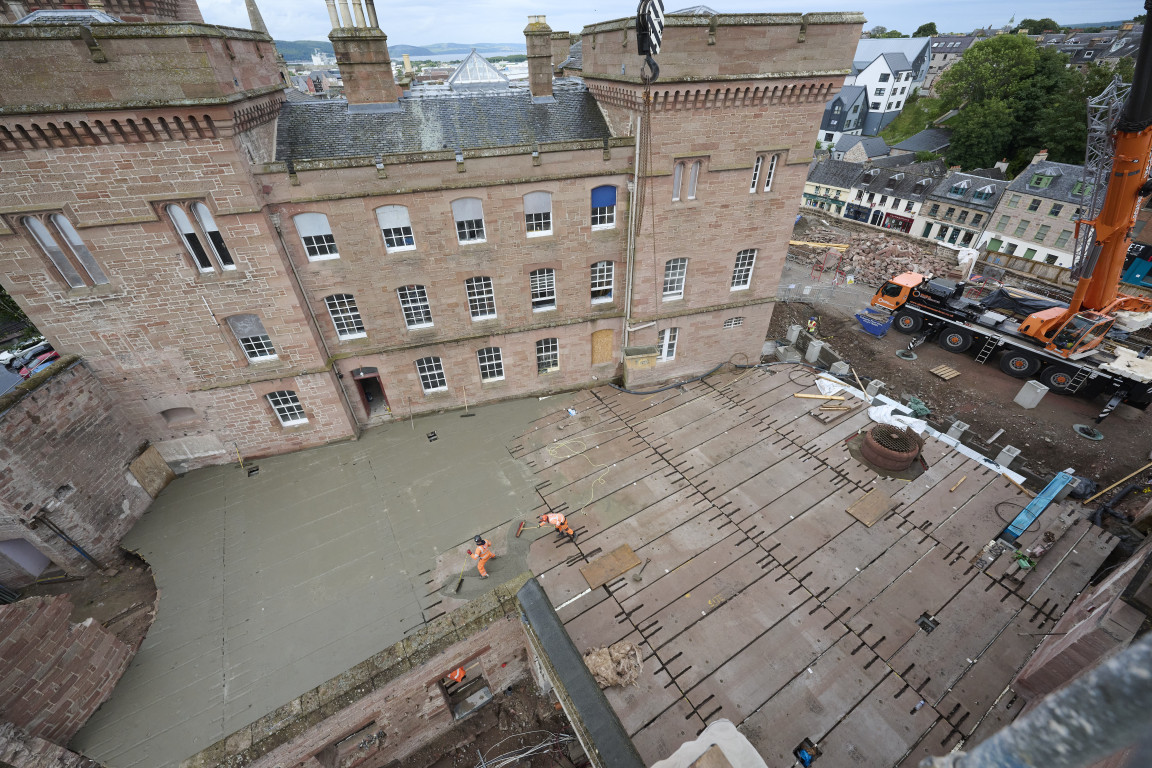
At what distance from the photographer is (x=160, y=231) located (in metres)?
15.4

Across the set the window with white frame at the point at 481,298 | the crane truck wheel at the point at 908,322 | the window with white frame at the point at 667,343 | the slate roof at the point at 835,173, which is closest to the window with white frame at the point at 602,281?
the window with white frame at the point at 667,343

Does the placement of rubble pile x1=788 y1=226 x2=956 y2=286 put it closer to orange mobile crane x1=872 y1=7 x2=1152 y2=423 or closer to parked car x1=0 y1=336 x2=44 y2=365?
orange mobile crane x1=872 y1=7 x2=1152 y2=423

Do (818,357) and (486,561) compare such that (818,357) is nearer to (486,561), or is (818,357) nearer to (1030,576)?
(1030,576)

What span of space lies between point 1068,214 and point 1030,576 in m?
44.3

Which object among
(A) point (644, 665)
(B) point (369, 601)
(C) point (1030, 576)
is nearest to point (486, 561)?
(B) point (369, 601)

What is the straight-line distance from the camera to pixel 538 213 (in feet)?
63.1

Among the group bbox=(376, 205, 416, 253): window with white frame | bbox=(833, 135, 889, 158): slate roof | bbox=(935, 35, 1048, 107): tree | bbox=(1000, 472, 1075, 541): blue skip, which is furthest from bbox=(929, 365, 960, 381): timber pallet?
bbox=(935, 35, 1048, 107): tree

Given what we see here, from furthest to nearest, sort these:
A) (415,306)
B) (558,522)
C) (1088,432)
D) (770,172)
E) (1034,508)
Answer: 1. (1088,432)
2. (770,172)
3. (415,306)
4. (1034,508)
5. (558,522)

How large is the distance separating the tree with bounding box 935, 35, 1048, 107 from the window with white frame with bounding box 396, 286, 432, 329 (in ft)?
280

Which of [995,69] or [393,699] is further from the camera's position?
[995,69]

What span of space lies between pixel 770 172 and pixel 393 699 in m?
22.8

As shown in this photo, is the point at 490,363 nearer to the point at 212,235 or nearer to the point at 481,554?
the point at 481,554

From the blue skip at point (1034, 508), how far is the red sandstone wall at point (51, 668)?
27486 millimetres

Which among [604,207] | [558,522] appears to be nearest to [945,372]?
[604,207]
